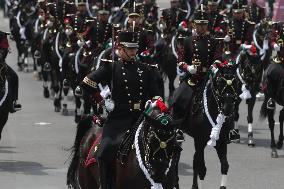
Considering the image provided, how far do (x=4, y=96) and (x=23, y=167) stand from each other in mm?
1351

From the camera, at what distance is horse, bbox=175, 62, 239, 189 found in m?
18.0

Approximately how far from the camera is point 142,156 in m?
13.8

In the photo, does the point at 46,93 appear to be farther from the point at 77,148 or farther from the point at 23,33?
the point at 77,148

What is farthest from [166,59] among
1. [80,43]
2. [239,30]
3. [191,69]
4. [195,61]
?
[191,69]

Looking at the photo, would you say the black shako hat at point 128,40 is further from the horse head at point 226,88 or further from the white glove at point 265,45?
the white glove at point 265,45

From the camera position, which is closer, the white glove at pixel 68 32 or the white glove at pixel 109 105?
the white glove at pixel 109 105

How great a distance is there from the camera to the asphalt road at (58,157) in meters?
19.9

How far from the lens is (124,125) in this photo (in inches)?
579

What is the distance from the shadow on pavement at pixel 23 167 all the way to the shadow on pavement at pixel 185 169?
2.42m

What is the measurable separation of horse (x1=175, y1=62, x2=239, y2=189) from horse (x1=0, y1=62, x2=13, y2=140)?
370 centimetres

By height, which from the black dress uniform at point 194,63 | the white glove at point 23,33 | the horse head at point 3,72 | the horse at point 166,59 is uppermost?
the black dress uniform at point 194,63

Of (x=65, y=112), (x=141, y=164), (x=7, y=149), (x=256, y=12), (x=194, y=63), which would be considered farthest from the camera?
(x=256, y=12)

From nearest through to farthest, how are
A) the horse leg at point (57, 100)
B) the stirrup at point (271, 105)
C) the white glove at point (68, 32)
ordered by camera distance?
the stirrup at point (271, 105) → the white glove at point (68, 32) → the horse leg at point (57, 100)

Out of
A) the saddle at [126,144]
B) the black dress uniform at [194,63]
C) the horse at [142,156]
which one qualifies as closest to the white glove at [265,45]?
the black dress uniform at [194,63]
